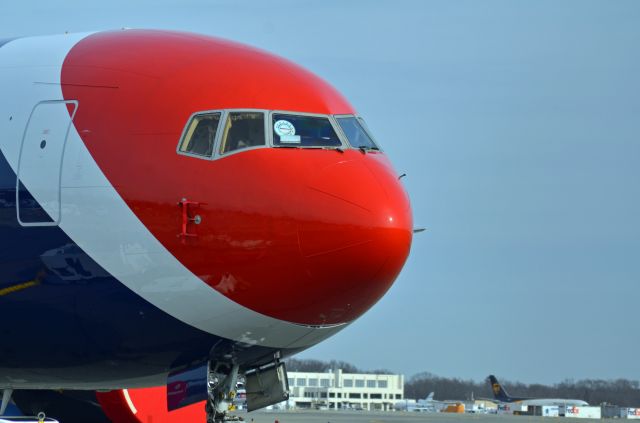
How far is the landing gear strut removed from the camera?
45.1 ft

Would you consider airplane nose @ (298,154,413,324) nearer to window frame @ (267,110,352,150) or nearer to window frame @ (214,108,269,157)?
window frame @ (267,110,352,150)

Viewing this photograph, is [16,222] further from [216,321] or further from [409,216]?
[409,216]

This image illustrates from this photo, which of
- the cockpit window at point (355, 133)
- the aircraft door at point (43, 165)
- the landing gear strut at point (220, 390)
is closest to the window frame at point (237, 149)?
the cockpit window at point (355, 133)

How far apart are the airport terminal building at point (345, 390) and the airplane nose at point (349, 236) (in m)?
115

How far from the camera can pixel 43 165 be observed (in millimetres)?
13891

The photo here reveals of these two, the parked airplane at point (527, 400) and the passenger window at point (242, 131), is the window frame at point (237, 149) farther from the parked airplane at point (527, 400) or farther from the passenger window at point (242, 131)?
the parked airplane at point (527, 400)

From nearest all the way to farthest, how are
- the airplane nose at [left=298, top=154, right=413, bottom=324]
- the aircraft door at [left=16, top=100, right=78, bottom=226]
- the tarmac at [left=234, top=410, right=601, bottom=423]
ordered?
the airplane nose at [left=298, top=154, right=413, bottom=324] < the aircraft door at [left=16, top=100, right=78, bottom=226] < the tarmac at [left=234, top=410, right=601, bottom=423]

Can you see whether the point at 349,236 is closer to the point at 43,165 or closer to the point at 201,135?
the point at 201,135

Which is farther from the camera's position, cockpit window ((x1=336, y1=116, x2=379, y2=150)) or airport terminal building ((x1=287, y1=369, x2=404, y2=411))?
airport terminal building ((x1=287, y1=369, x2=404, y2=411))

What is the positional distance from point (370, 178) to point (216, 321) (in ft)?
7.70

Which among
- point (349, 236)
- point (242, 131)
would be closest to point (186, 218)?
point (242, 131)

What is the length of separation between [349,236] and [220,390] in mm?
2671

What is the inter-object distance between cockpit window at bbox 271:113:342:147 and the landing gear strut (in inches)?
109

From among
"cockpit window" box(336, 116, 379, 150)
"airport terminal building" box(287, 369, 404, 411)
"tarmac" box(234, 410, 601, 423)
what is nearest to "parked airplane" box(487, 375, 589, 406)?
"airport terminal building" box(287, 369, 404, 411)
